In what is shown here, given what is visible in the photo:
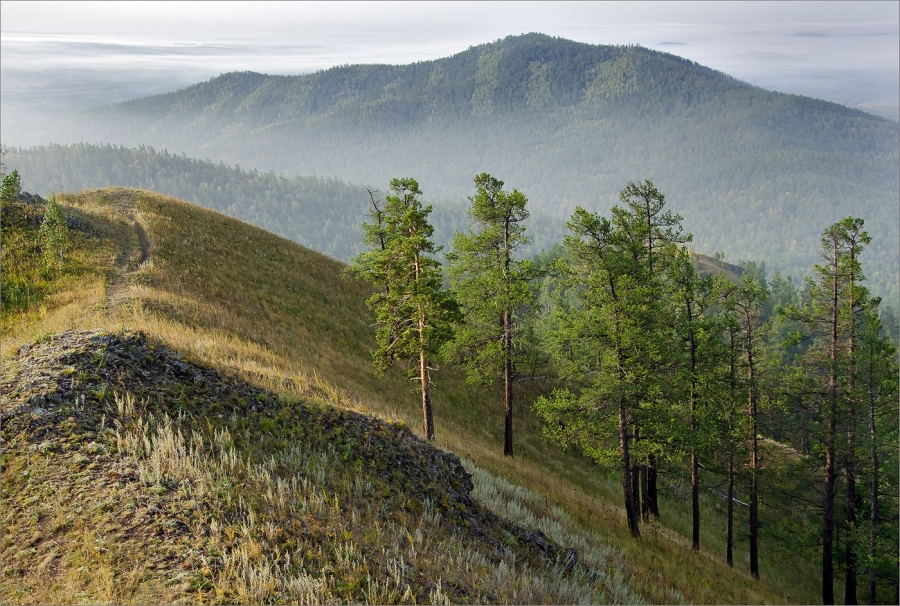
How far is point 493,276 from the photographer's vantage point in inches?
889

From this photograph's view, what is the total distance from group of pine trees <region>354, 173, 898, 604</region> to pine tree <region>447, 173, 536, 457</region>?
0.07 m

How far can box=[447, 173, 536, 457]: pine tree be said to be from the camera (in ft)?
75.0

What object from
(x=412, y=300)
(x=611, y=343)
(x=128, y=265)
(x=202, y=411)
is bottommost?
(x=611, y=343)

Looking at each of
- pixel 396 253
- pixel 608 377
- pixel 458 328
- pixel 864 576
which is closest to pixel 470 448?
pixel 458 328

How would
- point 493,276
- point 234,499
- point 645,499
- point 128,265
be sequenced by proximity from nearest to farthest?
point 234,499 → point 493,276 → point 645,499 → point 128,265

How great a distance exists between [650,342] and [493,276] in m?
7.21

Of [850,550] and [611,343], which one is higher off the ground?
[611,343]

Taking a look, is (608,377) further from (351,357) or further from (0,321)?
(0,321)

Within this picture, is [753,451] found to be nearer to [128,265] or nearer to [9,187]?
[128,265]

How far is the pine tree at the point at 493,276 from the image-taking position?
2286 cm

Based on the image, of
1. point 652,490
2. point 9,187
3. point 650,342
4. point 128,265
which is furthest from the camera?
point 9,187

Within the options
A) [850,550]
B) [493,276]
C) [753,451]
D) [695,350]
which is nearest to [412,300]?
[493,276]

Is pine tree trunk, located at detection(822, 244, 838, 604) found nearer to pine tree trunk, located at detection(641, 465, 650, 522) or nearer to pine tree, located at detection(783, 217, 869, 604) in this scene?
pine tree, located at detection(783, 217, 869, 604)

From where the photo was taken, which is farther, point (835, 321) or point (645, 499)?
point (645, 499)
